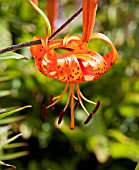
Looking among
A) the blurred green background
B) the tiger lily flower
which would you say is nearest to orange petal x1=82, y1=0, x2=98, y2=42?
the tiger lily flower

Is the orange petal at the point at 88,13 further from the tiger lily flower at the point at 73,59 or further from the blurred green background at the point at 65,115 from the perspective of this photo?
the blurred green background at the point at 65,115

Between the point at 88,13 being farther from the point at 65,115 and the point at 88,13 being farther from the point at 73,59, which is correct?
the point at 65,115

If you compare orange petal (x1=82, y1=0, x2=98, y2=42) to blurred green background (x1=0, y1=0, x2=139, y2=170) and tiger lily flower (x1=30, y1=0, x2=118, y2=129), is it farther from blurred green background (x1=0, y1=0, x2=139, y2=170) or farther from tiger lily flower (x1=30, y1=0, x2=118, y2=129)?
blurred green background (x1=0, y1=0, x2=139, y2=170)

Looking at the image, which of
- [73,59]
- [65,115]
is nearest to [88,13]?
[73,59]

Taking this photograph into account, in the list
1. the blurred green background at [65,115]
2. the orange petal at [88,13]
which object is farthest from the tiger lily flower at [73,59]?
the blurred green background at [65,115]

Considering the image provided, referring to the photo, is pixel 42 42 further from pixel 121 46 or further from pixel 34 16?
pixel 121 46

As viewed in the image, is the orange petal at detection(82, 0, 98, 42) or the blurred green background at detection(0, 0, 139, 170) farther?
the blurred green background at detection(0, 0, 139, 170)

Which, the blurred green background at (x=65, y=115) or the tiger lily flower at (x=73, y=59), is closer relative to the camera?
the tiger lily flower at (x=73, y=59)

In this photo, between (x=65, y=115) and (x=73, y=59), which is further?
(x=65, y=115)

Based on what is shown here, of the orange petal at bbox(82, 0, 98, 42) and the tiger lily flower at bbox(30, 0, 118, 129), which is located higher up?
the orange petal at bbox(82, 0, 98, 42)
